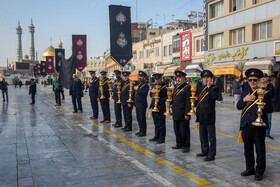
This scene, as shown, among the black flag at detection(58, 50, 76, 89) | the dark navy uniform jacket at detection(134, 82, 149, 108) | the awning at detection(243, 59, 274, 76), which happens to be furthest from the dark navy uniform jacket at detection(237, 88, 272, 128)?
the awning at detection(243, 59, 274, 76)

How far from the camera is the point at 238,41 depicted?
86.7 feet

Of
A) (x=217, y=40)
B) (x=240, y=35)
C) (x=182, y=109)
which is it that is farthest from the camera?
(x=217, y=40)

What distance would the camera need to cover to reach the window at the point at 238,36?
25969 mm

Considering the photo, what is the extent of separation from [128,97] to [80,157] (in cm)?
353

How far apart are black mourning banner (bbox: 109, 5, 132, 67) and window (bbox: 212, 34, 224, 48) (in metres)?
14.7

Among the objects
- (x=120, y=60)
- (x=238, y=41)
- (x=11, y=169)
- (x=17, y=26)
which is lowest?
(x=11, y=169)

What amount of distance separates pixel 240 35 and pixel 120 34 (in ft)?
46.3

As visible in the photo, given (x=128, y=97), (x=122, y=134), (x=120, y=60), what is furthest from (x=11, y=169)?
(x=120, y=60)

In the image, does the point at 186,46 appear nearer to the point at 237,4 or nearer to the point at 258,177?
the point at 237,4

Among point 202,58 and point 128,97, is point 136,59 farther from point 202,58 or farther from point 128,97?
point 128,97

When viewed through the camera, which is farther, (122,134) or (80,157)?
(122,134)

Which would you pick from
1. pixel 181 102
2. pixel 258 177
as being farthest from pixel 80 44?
pixel 258 177

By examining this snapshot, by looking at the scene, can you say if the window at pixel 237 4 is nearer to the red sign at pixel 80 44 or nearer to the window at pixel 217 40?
the window at pixel 217 40

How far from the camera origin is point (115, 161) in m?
5.80
